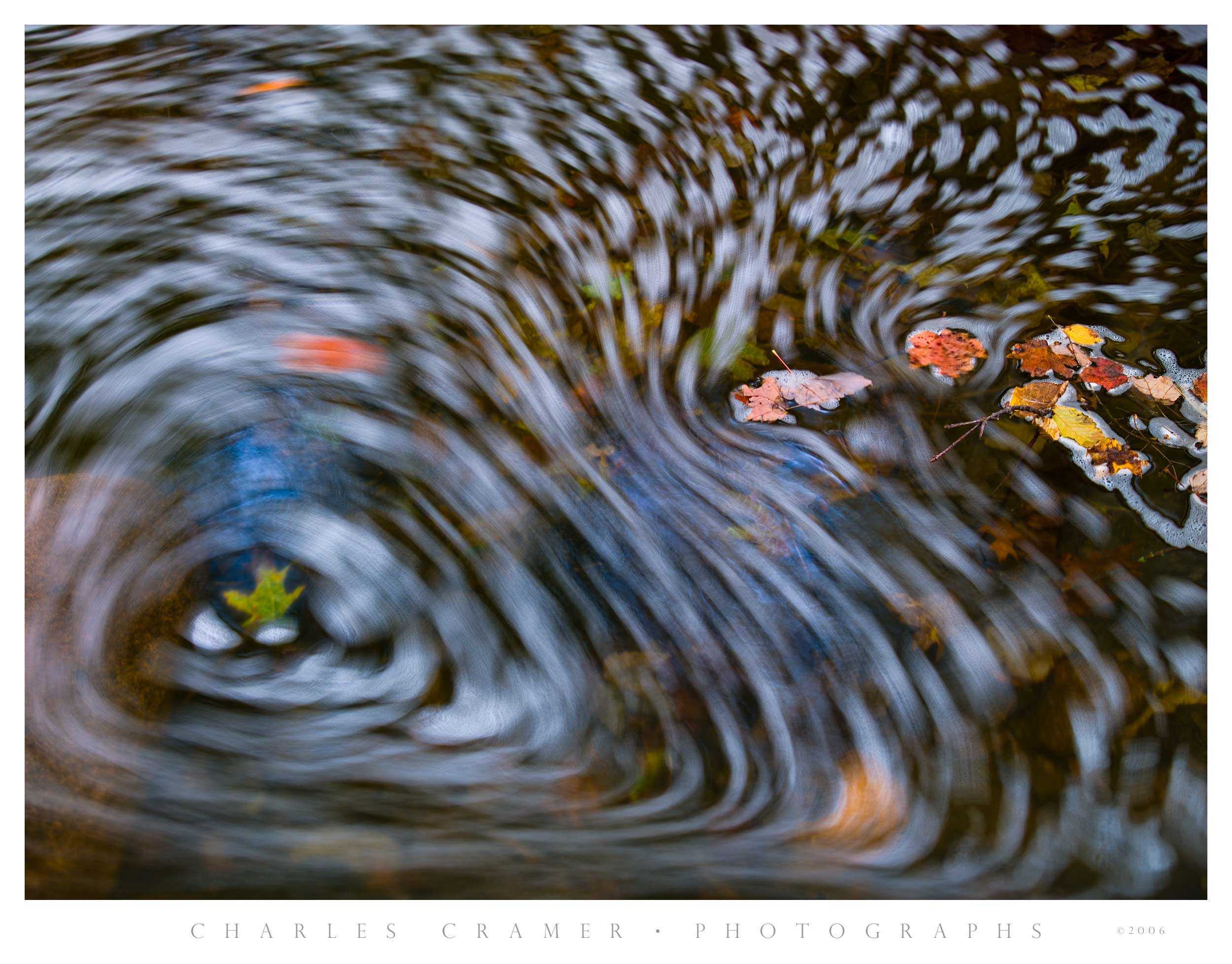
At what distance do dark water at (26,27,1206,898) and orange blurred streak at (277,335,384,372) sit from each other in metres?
0.02

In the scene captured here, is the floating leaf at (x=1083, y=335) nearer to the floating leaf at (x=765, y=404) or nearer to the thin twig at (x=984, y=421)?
the thin twig at (x=984, y=421)

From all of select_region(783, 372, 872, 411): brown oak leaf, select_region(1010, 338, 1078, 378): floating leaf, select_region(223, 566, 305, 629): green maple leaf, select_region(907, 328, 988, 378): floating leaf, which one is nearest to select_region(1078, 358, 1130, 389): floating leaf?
select_region(1010, 338, 1078, 378): floating leaf

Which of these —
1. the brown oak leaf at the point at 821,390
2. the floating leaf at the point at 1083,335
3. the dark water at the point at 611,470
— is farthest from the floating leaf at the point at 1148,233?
the brown oak leaf at the point at 821,390

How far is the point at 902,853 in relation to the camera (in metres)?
1.30

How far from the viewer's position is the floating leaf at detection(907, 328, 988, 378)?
1.38m

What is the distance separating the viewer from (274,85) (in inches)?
54.7

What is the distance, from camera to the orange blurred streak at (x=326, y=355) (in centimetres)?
136

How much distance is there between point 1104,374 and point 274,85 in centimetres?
181

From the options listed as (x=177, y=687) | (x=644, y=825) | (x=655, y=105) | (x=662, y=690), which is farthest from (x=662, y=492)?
(x=177, y=687)

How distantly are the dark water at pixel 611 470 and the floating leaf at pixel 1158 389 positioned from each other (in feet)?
0.21

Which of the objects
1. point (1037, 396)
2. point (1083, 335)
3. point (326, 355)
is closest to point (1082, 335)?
point (1083, 335)

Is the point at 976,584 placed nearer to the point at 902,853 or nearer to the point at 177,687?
the point at 902,853

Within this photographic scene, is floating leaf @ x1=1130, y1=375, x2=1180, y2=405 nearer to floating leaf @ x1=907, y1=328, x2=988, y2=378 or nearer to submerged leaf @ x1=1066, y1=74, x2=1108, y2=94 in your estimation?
floating leaf @ x1=907, y1=328, x2=988, y2=378

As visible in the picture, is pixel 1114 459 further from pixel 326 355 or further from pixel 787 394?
pixel 326 355
